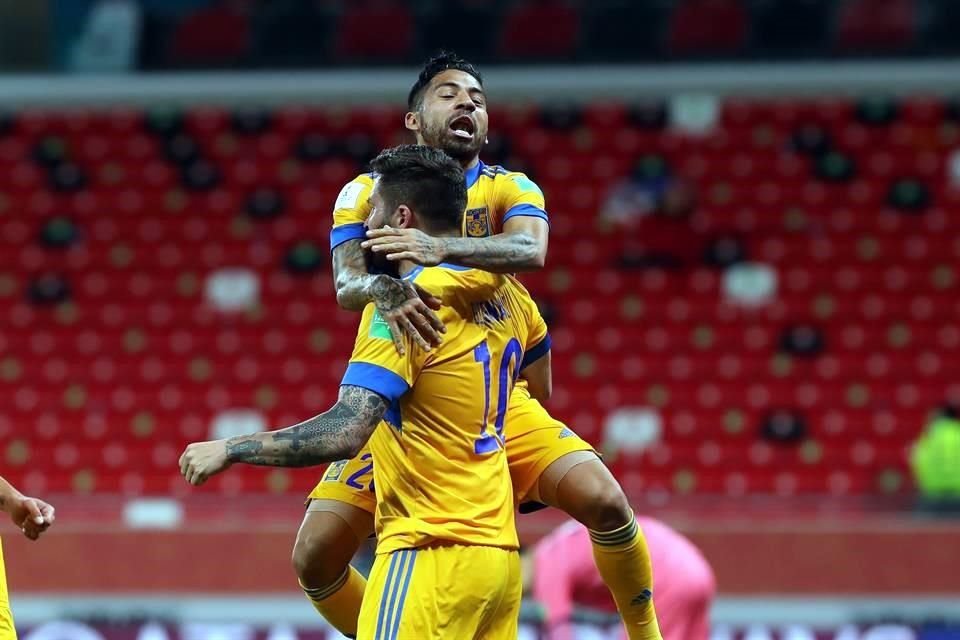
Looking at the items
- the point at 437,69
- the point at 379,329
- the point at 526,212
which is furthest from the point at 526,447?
the point at 437,69

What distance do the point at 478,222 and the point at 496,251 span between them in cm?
43

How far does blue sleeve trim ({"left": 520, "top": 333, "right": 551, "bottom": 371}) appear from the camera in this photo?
4988 mm

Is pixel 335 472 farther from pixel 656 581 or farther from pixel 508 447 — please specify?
pixel 656 581

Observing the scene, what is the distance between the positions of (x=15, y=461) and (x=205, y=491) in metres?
1.77

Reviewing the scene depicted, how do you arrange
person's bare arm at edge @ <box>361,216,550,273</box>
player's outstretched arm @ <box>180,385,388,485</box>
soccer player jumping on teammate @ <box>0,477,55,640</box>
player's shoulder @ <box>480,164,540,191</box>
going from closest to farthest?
1. player's outstretched arm @ <box>180,385,388,485</box>
2. person's bare arm at edge @ <box>361,216,550,273</box>
3. soccer player jumping on teammate @ <box>0,477,55,640</box>
4. player's shoulder @ <box>480,164,540,191</box>

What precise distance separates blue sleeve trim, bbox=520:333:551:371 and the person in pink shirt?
1584 mm

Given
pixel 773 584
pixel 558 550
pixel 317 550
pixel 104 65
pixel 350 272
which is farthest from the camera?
pixel 104 65

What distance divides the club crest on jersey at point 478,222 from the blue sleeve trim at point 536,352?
417mm

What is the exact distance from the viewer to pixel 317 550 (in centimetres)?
494

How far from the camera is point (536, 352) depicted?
5012mm

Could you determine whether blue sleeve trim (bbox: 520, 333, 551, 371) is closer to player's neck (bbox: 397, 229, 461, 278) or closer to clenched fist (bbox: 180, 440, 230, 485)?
player's neck (bbox: 397, 229, 461, 278)

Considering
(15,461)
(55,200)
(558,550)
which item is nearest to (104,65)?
(55,200)

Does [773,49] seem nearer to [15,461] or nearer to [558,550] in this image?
[15,461]

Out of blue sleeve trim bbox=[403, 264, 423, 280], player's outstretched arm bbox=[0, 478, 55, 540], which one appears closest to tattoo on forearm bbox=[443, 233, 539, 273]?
blue sleeve trim bbox=[403, 264, 423, 280]
